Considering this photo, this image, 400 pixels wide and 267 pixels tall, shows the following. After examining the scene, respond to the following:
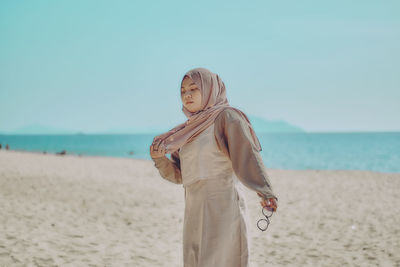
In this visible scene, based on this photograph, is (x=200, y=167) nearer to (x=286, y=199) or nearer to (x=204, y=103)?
(x=204, y=103)

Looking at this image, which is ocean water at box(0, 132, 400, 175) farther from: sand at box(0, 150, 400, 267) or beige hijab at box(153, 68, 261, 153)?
beige hijab at box(153, 68, 261, 153)

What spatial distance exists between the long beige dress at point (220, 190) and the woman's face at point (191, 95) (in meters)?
0.18

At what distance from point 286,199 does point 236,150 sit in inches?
308

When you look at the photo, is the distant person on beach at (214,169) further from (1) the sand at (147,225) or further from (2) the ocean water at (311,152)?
(2) the ocean water at (311,152)

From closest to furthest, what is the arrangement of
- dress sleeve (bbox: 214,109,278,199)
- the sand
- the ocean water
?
dress sleeve (bbox: 214,109,278,199) < the sand < the ocean water

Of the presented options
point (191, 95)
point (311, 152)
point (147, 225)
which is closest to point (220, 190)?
point (191, 95)

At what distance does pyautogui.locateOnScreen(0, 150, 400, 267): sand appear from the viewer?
475 centimetres

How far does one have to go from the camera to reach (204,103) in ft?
7.11

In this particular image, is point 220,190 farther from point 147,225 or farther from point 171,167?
point 147,225

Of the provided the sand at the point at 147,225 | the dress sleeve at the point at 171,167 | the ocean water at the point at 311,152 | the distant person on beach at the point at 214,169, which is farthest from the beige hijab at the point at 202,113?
the ocean water at the point at 311,152

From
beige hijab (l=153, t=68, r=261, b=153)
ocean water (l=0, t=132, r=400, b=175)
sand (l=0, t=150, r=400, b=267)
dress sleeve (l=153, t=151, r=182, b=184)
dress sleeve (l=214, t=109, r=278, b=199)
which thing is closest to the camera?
dress sleeve (l=214, t=109, r=278, b=199)

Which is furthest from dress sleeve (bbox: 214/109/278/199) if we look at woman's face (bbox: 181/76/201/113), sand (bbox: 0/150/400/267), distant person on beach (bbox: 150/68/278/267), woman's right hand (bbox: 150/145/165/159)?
sand (bbox: 0/150/400/267)

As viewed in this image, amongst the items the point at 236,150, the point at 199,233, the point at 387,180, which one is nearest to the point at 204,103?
the point at 236,150

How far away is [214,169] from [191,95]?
0.47 metres
